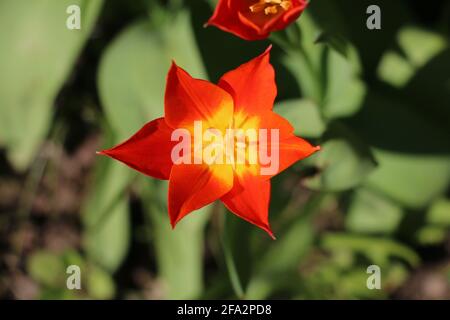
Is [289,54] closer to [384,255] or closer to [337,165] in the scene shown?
[337,165]

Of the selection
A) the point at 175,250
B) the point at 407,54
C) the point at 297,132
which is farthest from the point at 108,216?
the point at 407,54

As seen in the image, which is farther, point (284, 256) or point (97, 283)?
point (97, 283)

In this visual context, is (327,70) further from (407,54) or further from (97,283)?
(97,283)

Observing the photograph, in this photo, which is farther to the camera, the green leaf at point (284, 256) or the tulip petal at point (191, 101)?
the green leaf at point (284, 256)

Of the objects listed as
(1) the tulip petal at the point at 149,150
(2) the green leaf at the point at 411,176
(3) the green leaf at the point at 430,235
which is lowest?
(3) the green leaf at the point at 430,235

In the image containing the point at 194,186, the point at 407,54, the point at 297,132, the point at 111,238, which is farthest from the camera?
the point at 111,238

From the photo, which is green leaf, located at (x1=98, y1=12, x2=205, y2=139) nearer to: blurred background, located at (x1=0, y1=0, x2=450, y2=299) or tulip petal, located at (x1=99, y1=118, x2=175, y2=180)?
blurred background, located at (x1=0, y1=0, x2=450, y2=299)

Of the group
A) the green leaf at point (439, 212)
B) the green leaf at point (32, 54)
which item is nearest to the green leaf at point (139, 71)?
the green leaf at point (32, 54)

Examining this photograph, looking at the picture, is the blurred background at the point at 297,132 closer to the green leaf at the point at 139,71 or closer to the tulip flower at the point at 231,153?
the green leaf at the point at 139,71
